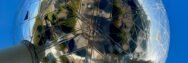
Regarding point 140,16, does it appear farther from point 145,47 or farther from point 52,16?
point 52,16

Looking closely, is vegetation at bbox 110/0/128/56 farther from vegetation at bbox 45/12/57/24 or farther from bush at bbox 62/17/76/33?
vegetation at bbox 45/12/57/24

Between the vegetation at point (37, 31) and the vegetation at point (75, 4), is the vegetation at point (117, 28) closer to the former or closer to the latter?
the vegetation at point (75, 4)

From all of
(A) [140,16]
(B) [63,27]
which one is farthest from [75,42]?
(A) [140,16]

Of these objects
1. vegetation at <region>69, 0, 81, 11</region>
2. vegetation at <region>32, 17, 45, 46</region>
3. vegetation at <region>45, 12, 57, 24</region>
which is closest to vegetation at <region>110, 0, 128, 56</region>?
vegetation at <region>69, 0, 81, 11</region>

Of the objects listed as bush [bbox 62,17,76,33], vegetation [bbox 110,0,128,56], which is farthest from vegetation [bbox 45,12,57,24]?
vegetation [bbox 110,0,128,56]

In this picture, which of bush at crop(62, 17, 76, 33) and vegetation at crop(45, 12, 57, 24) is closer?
bush at crop(62, 17, 76, 33)

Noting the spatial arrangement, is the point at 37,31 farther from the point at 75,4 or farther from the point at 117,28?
the point at 117,28

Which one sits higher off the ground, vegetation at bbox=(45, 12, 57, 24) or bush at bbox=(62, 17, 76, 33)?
vegetation at bbox=(45, 12, 57, 24)

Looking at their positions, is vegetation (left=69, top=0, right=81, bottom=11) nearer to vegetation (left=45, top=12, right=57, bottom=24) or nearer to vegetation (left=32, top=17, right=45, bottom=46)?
vegetation (left=45, top=12, right=57, bottom=24)

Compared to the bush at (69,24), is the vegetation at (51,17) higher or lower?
higher

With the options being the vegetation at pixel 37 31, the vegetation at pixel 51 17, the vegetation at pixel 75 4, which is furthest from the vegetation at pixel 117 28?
the vegetation at pixel 37 31

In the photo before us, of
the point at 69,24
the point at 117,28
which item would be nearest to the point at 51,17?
the point at 69,24
